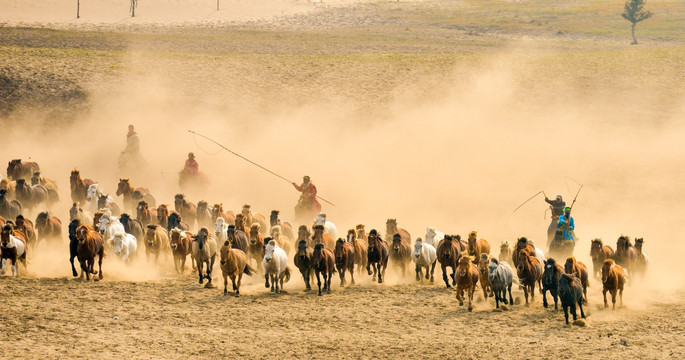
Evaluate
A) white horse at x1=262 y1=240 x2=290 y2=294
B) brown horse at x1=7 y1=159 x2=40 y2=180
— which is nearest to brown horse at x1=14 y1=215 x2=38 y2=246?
white horse at x1=262 y1=240 x2=290 y2=294

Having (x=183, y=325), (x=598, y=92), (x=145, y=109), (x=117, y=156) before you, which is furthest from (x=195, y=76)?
(x=183, y=325)

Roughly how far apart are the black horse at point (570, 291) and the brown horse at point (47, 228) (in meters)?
Result: 16.5

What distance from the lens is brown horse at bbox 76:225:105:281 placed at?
2553 centimetres

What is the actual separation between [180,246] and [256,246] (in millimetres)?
2323

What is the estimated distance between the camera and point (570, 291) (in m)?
22.6

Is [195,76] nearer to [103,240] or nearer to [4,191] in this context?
[4,191]

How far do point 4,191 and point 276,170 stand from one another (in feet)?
51.5

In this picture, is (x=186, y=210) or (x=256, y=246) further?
(x=186, y=210)

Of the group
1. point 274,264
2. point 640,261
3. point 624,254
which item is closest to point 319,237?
point 274,264

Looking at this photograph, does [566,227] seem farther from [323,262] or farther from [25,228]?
[25,228]

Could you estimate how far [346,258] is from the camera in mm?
26594

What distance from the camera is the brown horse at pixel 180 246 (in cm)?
2691

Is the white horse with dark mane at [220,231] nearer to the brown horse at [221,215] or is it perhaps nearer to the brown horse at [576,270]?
the brown horse at [221,215]

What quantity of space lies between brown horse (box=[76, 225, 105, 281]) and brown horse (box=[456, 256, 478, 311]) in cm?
1026
